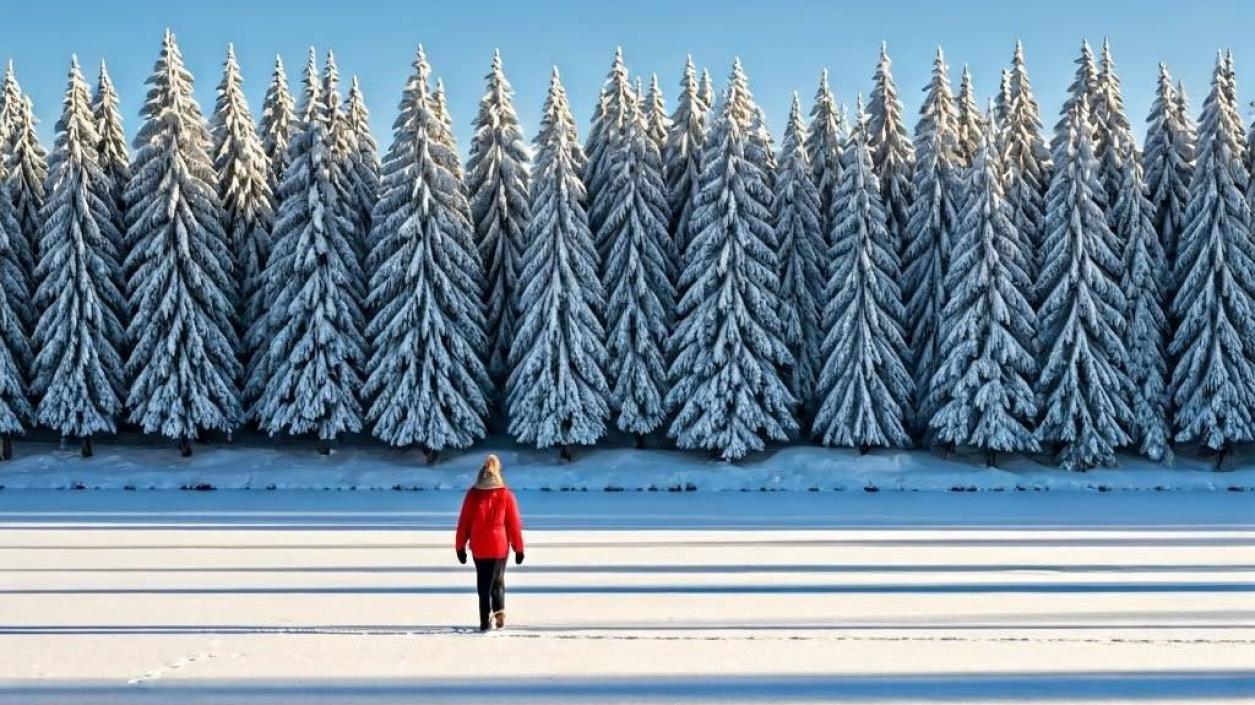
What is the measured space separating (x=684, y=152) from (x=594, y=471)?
1505cm

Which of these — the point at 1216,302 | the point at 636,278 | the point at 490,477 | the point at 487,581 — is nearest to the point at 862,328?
the point at 636,278

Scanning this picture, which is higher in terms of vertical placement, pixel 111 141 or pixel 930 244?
pixel 111 141

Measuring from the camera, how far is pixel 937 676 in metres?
7.80

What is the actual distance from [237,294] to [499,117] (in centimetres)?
Result: 1274

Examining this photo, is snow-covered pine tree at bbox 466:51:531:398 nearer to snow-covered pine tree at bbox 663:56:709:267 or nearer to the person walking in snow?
snow-covered pine tree at bbox 663:56:709:267

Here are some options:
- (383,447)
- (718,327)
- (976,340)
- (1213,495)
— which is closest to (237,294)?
(383,447)

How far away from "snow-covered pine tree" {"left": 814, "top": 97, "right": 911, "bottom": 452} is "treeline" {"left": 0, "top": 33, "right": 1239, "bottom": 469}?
0.13m

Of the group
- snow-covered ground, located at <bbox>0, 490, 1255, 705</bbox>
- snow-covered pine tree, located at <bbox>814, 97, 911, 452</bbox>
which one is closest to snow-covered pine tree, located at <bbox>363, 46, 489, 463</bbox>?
snow-covered pine tree, located at <bbox>814, 97, 911, 452</bbox>

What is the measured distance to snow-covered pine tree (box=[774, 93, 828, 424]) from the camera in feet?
130

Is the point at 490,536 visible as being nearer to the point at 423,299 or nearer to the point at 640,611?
the point at 640,611

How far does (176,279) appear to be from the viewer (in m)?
36.8

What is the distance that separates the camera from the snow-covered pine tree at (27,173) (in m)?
40.2

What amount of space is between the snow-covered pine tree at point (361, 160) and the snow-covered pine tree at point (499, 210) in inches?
78.7

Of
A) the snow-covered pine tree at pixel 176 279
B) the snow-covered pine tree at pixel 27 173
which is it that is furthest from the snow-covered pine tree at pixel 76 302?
the snow-covered pine tree at pixel 27 173
